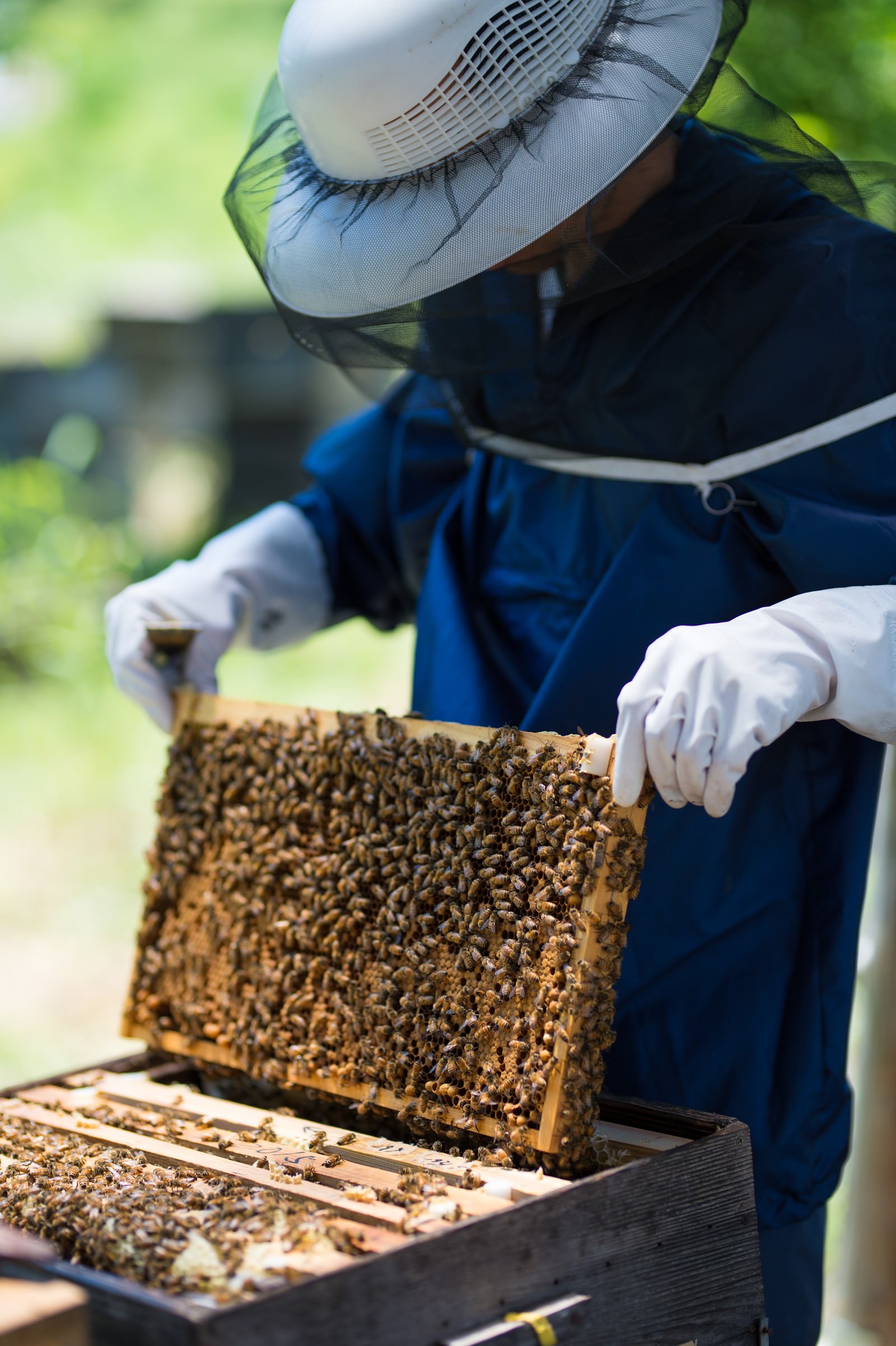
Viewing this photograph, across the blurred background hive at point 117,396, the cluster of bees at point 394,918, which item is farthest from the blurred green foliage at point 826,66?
the cluster of bees at point 394,918

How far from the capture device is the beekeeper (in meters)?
1.54

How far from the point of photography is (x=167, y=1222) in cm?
131

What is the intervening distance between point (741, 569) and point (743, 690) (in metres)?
0.44

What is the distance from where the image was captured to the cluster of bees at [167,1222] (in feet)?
3.98

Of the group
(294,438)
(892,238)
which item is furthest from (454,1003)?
(294,438)

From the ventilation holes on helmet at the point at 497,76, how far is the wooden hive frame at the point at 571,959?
86cm

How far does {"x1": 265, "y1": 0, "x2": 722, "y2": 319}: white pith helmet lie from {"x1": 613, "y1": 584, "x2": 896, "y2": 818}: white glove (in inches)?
25.1

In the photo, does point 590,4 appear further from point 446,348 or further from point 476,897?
point 476,897

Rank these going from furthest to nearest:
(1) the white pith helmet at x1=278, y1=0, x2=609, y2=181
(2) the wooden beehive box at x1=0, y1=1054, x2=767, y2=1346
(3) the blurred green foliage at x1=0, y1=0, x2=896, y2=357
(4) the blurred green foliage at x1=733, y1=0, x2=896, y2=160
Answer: (3) the blurred green foliage at x1=0, y1=0, x2=896, y2=357 < (4) the blurred green foliage at x1=733, y1=0, x2=896, y2=160 < (1) the white pith helmet at x1=278, y1=0, x2=609, y2=181 < (2) the wooden beehive box at x1=0, y1=1054, x2=767, y2=1346

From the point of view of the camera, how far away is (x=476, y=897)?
162 cm

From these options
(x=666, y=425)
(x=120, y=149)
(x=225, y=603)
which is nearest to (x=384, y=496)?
(x=225, y=603)

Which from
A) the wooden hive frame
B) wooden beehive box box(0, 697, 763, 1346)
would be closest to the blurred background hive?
the wooden hive frame

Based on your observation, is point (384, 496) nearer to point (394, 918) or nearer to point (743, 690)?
point (394, 918)

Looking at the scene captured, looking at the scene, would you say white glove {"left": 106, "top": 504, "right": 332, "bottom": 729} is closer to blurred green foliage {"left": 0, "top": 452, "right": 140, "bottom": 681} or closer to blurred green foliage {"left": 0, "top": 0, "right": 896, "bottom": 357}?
blurred green foliage {"left": 0, "top": 452, "right": 140, "bottom": 681}
